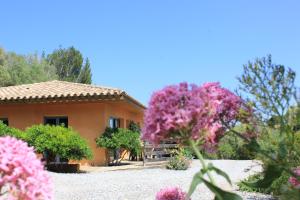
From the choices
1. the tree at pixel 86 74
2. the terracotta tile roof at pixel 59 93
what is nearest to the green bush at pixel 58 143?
the terracotta tile roof at pixel 59 93

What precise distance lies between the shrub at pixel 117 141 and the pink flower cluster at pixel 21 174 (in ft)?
60.4

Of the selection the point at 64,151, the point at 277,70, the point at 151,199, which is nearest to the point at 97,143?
the point at 64,151

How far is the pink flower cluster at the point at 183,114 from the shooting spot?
1.66 metres

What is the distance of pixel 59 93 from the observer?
21.4 metres

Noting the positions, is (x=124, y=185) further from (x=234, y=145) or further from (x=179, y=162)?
(x=234, y=145)

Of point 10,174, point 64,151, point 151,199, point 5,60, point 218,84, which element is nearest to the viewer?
point 10,174

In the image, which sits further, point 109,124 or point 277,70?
point 109,124

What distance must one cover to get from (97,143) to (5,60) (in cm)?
2461

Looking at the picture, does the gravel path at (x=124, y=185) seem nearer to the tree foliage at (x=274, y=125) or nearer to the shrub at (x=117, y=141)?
the shrub at (x=117, y=141)

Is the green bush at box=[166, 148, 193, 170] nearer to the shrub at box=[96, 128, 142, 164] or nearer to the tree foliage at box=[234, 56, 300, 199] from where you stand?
the shrub at box=[96, 128, 142, 164]

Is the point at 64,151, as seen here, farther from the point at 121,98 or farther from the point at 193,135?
the point at 193,135

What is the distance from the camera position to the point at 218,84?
1958mm

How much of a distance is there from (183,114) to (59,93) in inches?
791

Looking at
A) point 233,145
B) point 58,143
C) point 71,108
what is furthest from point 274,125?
point 71,108
